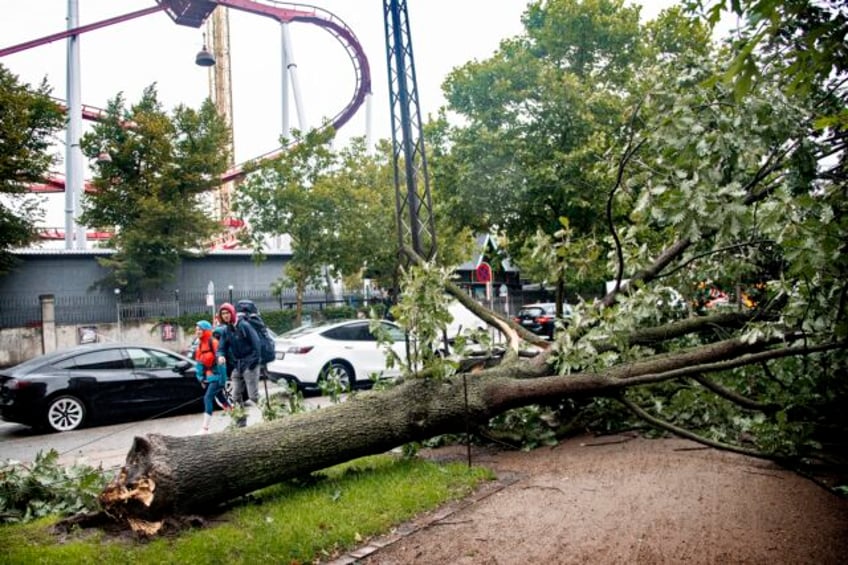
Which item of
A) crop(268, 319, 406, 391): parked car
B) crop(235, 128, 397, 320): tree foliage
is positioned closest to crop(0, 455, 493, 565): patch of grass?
crop(268, 319, 406, 391): parked car

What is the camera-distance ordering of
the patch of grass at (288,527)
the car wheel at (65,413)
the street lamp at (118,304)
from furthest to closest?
the street lamp at (118,304), the car wheel at (65,413), the patch of grass at (288,527)

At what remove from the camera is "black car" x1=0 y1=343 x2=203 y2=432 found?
8641mm

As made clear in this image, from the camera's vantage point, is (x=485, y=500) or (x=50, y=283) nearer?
(x=485, y=500)

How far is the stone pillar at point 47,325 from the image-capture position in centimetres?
1995

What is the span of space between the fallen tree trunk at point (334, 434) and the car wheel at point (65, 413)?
584cm

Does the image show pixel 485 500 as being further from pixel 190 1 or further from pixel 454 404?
pixel 190 1

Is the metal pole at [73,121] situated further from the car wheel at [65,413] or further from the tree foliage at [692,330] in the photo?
the tree foliage at [692,330]

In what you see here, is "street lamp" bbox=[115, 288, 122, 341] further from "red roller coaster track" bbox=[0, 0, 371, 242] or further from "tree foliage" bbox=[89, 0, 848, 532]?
"tree foliage" bbox=[89, 0, 848, 532]

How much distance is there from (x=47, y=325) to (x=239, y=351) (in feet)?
51.4

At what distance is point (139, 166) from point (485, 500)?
82.0 feet

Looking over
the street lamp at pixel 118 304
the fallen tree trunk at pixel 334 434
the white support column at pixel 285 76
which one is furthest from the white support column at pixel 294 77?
the fallen tree trunk at pixel 334 434

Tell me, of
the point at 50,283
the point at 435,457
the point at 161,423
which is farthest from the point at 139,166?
the point at 435,457

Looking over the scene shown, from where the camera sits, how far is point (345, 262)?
2305 cm

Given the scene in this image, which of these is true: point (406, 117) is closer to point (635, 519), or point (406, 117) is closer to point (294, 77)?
point (635, 519)
